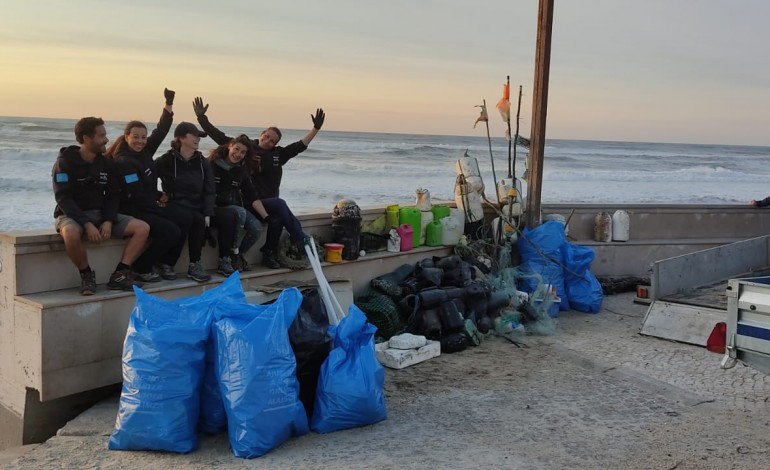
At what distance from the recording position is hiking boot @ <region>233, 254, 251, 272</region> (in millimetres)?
5742

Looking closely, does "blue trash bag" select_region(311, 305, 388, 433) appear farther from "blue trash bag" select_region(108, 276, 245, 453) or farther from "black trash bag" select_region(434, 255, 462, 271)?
"black trash bag" select_region(434, 255, 462, 271)

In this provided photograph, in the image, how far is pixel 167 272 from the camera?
17.4 feet

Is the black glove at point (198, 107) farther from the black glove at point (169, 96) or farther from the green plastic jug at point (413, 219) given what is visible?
the green plastic jug at point (413, 219)

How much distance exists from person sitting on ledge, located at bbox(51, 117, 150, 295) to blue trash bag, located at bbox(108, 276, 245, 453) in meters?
1.06

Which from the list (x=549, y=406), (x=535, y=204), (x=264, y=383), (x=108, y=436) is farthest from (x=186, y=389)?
(x=535, y=204)

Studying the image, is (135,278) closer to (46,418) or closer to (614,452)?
(46,418)

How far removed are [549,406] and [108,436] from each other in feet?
9.12

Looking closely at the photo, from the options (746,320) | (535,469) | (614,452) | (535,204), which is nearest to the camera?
(535,469)

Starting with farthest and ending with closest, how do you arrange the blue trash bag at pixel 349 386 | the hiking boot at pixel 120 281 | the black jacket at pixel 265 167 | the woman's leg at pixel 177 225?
the black jacket at pixel 265 167 → the woman's leg at pixel 177 225 → the hiking boot at pixel 120 281 → the blue trash bag at pixel 349 386

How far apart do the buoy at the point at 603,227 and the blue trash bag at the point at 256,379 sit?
5.83 metres

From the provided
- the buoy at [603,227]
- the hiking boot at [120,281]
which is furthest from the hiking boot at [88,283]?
the buoy at [603,227]

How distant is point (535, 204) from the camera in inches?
326

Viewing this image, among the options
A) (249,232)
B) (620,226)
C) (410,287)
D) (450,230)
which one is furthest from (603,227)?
(249,232)

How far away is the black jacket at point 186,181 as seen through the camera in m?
5.42
